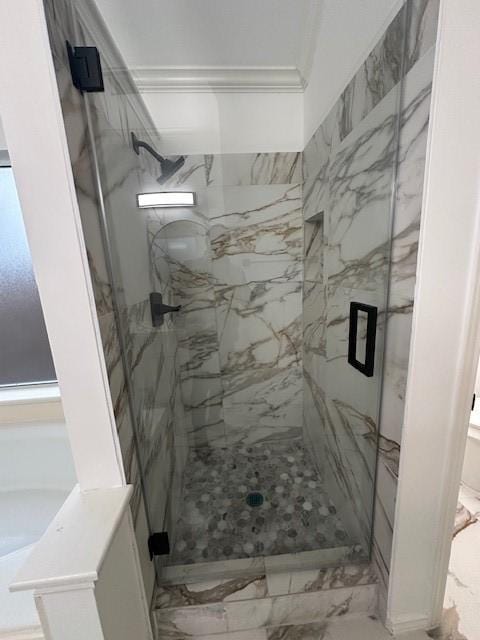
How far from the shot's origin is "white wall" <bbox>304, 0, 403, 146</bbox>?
37.0 inches

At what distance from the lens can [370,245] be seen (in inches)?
41.1

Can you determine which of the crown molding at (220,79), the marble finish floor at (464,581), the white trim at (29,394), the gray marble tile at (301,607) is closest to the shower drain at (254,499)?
the gray marble tile at (301,607)

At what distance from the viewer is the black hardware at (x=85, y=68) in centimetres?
72

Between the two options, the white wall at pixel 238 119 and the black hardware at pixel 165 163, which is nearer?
the black hardware at pixel 165 163

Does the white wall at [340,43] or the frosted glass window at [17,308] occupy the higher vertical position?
the white wall at [340,43]

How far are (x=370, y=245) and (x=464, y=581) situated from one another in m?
1.50

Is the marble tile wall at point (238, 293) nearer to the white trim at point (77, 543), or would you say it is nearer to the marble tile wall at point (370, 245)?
the marble tile wall at point (370, 245)

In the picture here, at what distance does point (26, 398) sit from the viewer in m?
1.60

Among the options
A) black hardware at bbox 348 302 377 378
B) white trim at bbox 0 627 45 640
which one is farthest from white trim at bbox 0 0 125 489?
black hardware at bbox 348 302 377 378

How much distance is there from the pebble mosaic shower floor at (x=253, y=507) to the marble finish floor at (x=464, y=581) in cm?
41

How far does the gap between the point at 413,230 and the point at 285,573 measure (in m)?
1.41

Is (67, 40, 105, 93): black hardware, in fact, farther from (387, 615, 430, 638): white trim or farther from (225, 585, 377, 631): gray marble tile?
(387, 615, 430, 638): white trim

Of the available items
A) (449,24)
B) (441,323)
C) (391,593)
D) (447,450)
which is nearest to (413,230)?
(441,323)

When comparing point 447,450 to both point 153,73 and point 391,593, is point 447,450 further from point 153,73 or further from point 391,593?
point 153,73
